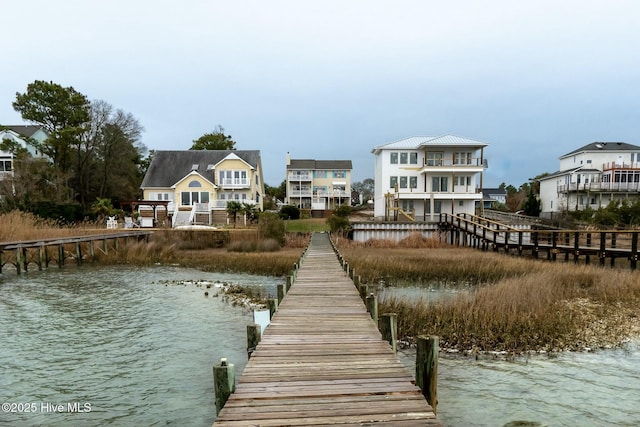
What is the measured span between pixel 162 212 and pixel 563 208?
52836 mm

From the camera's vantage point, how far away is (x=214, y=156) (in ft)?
174

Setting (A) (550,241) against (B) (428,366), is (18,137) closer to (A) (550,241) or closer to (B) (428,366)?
(B) (428,366)

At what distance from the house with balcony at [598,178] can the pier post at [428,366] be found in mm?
53586

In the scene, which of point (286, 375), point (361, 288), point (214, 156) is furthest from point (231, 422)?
point (214, 156)

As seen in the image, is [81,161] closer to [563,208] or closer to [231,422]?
[231,422]

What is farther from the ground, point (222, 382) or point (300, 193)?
point (300, 193)

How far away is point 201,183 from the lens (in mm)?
47406

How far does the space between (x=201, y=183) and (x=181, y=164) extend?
21.1ft

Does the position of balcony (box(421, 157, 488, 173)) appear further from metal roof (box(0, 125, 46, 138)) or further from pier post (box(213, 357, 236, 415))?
metal roof (box(0, 125, 46, 138))

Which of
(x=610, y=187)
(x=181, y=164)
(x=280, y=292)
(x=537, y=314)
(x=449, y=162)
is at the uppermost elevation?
(x=181, y=164)

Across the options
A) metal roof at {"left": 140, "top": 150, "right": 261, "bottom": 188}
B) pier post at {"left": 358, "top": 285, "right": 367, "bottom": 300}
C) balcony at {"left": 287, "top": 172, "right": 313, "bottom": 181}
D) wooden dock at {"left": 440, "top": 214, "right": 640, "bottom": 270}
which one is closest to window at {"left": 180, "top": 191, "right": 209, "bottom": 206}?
metal roof at {"left": 140, "top": 150, "right": 261, "bottom": 188}

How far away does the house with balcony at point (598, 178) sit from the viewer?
165 ft

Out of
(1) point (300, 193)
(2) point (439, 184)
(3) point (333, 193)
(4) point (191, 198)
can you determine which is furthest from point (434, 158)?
(4) point (191, 198)

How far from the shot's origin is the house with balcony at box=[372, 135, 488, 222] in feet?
138
